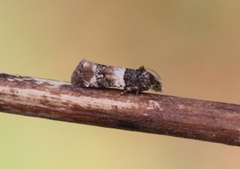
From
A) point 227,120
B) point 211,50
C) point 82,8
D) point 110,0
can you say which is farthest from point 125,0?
point 227,120

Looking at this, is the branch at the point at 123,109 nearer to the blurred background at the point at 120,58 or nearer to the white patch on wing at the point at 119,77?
the white patch on wing at the point at 119,77

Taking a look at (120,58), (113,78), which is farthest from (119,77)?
(120,58)

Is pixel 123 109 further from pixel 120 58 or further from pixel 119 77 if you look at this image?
pixel 120 58

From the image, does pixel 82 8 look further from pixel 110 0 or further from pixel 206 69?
pixel 206 69

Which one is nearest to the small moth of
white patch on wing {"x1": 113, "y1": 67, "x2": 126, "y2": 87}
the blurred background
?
white patch on wing {"x1": 113, "y1": 67, "x2": 126, "y2": 87}

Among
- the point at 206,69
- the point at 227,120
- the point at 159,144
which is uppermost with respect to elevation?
the point at 206,69

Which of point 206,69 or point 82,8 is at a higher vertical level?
point 82,8
